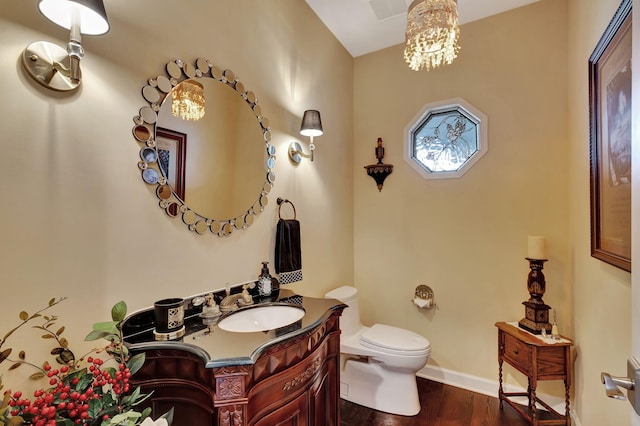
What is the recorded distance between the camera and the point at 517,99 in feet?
7.41

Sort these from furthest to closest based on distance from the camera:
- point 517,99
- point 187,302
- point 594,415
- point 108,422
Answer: point 517,99, point 594,415, point 187,302, point 108,422

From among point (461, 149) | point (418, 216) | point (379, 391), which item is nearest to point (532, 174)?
point (461, 149)

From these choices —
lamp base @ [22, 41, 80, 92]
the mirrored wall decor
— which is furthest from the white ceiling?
lamp base @ [22, 41, 80, 92]

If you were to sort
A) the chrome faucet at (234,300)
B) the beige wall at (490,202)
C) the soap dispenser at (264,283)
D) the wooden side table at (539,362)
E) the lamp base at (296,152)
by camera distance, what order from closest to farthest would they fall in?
the chrome faucet at (234,300), the soap dispenser at (264,283), the wooden side table at (539,362), the beige wall at (490,202), the lamp base at (296,152)

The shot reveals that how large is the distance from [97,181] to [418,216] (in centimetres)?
235

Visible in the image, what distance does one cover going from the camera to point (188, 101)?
1.36 metres

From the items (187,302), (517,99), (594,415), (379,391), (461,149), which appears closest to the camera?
(187,302)

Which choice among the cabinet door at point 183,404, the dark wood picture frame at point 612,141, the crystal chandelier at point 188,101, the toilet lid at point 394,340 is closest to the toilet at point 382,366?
the toilet lid at point 394,340

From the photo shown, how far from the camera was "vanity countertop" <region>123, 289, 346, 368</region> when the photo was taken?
0.91 metres

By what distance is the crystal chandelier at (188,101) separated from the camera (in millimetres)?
1312

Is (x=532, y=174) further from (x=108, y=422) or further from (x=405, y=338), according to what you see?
(x=108, y=422)

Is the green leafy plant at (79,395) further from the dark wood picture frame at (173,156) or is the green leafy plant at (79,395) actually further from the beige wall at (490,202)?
the beige wall at (490,202)

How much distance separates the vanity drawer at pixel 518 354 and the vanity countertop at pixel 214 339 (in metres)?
1.49

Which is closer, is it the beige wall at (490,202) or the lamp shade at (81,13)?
the lamp shade at (81,13)
